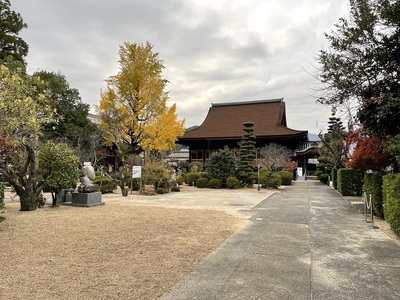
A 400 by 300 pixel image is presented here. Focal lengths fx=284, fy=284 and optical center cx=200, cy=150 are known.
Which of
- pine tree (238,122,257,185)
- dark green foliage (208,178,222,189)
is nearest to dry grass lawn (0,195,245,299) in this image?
dark green foliage (208,178,222,189)

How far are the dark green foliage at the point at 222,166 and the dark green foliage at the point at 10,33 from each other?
13.4 metres

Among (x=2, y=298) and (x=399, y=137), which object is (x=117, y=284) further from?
(x=399, y=137)

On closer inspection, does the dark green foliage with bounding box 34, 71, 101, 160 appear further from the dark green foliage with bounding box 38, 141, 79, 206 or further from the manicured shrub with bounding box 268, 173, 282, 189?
the dark green foliage with bounding box 38, 141, 79, 206

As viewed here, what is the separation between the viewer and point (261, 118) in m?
28.8

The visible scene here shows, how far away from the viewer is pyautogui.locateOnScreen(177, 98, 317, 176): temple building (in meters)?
25.2

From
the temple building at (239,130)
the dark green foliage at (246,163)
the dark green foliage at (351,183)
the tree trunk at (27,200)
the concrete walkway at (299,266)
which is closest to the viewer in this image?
the concrete walkway at (299,266)

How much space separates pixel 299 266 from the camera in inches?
154

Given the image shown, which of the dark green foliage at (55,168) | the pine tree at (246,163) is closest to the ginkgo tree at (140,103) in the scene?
the pine tree at (246,163)

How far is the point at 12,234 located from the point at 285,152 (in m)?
21.4

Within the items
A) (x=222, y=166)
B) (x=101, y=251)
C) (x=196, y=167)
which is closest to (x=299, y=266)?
(x=101, y=251)

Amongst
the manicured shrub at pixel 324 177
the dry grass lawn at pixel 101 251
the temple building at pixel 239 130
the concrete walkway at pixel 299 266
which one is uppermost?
the temple building at pixel 239 130

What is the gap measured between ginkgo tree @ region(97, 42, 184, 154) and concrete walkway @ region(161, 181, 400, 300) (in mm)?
13488

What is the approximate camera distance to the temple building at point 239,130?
82.6 feet

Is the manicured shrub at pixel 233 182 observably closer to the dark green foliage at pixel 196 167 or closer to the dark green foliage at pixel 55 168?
the dark green foliage at pixel 196 167
